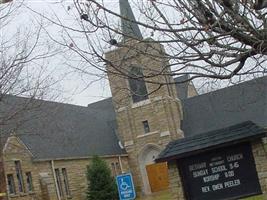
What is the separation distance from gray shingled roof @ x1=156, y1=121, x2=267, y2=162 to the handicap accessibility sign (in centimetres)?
429

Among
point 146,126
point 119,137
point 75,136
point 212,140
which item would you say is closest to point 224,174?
point 212,140

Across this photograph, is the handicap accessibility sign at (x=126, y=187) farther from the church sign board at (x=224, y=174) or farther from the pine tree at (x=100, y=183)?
the pine tree at (x=100, y=183)

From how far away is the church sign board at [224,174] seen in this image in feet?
44.4

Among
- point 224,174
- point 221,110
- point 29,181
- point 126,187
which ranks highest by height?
point 221,110

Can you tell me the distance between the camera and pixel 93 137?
139 feet

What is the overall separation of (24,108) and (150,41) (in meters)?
8.21

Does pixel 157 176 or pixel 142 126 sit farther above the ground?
pixel 142 126

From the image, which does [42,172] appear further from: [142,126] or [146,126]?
[146,126]

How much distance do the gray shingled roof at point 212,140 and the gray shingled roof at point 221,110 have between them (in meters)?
25.0

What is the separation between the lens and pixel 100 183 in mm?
33469

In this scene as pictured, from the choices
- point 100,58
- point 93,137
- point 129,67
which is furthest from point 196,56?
point 93,137

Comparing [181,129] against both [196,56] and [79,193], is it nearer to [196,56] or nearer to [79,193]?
[79,193]

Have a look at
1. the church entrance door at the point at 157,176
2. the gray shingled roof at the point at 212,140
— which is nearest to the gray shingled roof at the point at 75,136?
the church entrance door at the point at 157,176

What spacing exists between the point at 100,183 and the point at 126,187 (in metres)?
23.7
